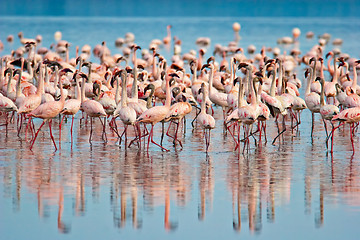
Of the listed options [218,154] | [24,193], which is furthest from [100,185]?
[218,154]

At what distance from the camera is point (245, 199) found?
28.8 ft

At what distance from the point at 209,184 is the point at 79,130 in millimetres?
5128

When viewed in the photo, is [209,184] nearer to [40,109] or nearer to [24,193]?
[24,193]

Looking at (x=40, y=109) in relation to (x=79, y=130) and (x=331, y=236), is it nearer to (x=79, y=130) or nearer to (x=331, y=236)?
(x=79, y=130)

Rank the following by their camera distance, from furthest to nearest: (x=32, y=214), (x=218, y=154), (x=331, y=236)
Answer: (x=218, y=154) < (x=32, y=214) < (x=331, y=236)

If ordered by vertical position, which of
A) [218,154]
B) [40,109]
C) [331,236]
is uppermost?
[40,109]

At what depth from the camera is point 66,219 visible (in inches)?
309

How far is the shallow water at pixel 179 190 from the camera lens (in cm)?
767

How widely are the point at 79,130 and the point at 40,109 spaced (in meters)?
2.07

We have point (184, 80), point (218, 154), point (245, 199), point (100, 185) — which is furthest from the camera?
point (184, 80)

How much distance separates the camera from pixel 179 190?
9180 mm

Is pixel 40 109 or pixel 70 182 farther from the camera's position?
pixel 40 109

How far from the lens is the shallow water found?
7.67m

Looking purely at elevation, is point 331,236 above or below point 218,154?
below
